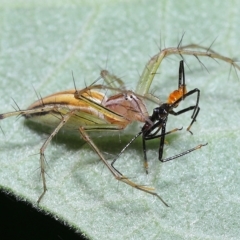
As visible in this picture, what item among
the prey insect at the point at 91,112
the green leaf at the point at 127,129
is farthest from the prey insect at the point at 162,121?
the green leaf at the point at 127,129

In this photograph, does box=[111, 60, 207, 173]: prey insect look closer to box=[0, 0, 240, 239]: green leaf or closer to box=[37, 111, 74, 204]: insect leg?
box=[0, 0, 240, 239]: green leaf

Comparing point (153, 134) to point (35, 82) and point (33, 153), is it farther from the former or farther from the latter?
point (35, 82)

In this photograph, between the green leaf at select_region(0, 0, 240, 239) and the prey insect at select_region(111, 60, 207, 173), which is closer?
the green leaf at select_region(0, 0, 240, 239)

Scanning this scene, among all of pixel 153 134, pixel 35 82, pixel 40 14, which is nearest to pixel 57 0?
pixel 40 14

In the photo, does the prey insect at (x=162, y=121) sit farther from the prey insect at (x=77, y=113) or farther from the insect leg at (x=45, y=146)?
the insect leg at (x=45, y=146)

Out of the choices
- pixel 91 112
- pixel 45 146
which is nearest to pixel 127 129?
pixel 91 112

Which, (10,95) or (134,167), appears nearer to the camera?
(134,167)

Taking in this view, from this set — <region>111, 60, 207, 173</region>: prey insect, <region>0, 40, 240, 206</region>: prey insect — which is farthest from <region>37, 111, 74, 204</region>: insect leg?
<region>111, 60, 207, 173</region>: prey insect

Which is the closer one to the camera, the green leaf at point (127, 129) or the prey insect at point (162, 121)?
the green leaf at point (127, 129)

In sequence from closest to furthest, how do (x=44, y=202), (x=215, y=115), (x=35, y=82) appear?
1. (x=44, y=202)
2. (x=215, y=115)
3. (x=35, y=82)
